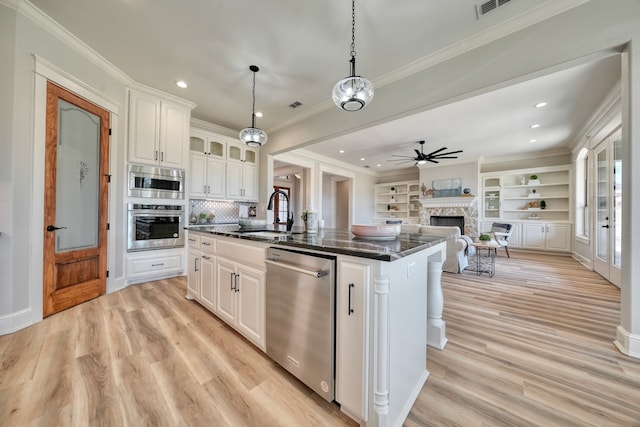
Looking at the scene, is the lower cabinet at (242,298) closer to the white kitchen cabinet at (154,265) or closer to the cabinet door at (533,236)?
the white kitchen cabinet at (154,265)

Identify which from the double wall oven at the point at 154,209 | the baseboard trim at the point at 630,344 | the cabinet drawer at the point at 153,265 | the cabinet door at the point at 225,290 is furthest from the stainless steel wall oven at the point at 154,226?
the baseboard trim at the point at 630,344

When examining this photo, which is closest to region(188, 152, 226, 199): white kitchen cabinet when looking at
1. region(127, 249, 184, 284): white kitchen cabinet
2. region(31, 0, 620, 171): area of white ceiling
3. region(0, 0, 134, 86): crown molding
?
region(31, 0, 620, 171): area of white ceiling

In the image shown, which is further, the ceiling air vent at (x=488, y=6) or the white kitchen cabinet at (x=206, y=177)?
the white kitchen cabinet at (x=206, y=177)

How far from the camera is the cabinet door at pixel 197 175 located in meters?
4.27

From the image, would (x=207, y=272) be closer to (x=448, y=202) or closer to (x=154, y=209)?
(x=154, y=209)

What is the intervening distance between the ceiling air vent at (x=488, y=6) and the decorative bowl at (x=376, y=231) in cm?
212

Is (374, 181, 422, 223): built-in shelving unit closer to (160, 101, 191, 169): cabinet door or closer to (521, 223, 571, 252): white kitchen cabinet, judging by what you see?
(521, 223, 571, 252): white kitchen cabinet

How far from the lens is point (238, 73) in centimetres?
309

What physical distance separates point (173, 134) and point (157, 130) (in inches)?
8.6

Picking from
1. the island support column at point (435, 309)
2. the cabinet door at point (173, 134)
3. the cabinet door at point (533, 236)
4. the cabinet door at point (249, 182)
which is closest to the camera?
the island support column at point (435, 309)

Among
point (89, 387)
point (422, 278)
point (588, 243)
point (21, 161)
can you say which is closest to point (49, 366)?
point (89, 387)

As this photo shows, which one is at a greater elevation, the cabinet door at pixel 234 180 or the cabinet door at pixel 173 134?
the cabinet door at pixel 173 134

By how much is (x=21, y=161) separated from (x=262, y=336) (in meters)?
2.80

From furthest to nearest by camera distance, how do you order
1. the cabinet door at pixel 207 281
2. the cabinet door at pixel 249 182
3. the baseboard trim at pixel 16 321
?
1. the cabinet door at pixel 249 182
2. the cabinet door at pixel 207 281
3. the baseboard trim at pixel 16 321
